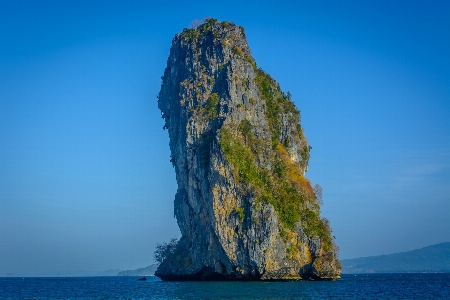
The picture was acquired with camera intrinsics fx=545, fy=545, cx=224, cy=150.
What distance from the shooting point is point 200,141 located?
71.8 m

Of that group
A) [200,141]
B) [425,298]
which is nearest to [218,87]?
[200,141]

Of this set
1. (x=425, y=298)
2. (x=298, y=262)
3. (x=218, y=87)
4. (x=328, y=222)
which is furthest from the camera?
(x=218, y=87)

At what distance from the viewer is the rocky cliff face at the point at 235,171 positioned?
65.5 meters

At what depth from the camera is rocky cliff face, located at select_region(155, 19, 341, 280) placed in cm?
6550

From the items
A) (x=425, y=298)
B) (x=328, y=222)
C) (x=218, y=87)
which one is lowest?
(x=425, y=298)

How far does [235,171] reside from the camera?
6756 cm

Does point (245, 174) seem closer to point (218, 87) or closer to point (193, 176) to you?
point (193, 176)

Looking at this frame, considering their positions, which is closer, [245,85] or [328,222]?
[328,222]

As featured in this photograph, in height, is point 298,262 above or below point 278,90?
below

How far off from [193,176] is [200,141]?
4.90 m

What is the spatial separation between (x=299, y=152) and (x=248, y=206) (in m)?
17.6

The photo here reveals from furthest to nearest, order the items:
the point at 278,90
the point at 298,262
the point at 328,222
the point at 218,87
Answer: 1. the point at 278,90
2. the point at 218,87
3. the point at 328,222
4. the point at 298,262

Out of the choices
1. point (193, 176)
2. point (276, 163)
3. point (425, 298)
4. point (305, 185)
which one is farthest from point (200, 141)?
point (425, 298)

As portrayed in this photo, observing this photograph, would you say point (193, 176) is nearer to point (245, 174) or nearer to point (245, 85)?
point (245, 174)
